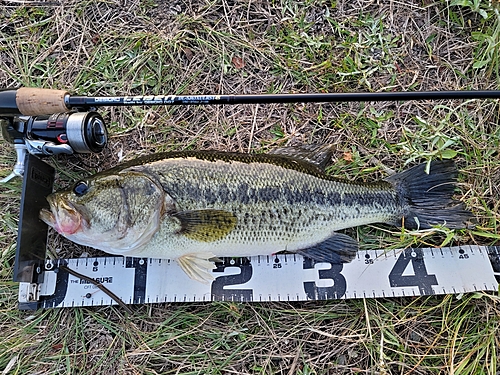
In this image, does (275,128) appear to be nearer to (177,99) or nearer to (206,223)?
(177,99)

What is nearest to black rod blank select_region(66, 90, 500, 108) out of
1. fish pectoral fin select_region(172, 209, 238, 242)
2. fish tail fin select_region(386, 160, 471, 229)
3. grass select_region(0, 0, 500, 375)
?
grass select_region(0, 0, 500, 375)

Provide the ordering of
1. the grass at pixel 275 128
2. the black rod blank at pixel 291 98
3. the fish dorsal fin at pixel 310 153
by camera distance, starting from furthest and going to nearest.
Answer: the fish dorsal fin at pixel 310 153
the grass at pixel 275 128
the black rod blank at pixel 291 98

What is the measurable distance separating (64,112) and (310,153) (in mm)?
1897

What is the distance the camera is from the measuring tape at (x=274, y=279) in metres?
2.97

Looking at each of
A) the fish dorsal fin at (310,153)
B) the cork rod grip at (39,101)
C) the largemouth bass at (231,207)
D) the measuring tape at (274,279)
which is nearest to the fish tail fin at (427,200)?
the largemouth bass at (231,207)

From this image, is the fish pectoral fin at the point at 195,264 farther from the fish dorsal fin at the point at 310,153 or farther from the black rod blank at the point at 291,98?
the black rod blank at the point at 291,98

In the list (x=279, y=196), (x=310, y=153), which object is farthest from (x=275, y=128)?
(x=279, y=196)

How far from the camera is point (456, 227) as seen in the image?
3.01m

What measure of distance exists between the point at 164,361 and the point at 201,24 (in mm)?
2857

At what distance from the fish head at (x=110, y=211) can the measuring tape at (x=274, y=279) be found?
0.46 m

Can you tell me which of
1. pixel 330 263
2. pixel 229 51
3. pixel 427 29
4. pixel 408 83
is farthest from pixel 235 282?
pixel 427 29

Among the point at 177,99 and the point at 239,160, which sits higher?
the point at 177,99

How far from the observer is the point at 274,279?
304 cm

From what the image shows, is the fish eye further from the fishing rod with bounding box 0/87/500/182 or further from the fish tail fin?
the fish tail fin
